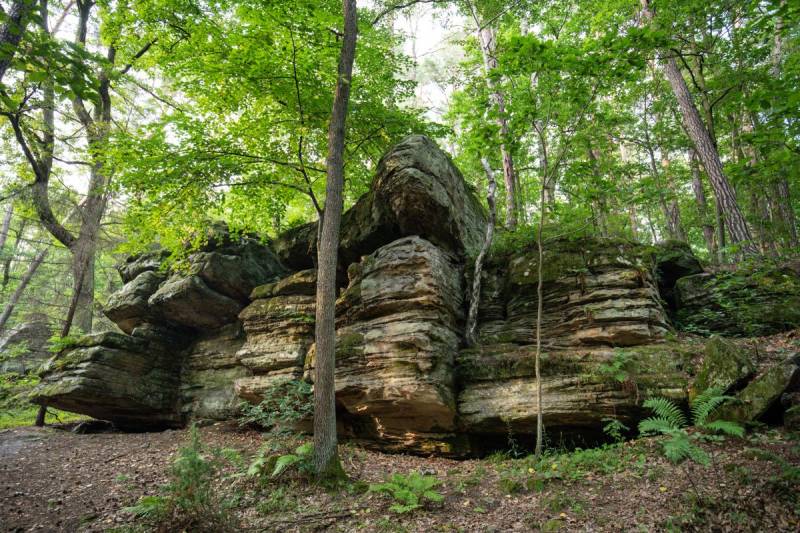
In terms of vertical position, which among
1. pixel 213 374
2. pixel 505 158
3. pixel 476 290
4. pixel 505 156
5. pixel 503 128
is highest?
pixel 503 128

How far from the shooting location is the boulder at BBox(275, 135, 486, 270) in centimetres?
1045

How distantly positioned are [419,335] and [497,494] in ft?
11.6

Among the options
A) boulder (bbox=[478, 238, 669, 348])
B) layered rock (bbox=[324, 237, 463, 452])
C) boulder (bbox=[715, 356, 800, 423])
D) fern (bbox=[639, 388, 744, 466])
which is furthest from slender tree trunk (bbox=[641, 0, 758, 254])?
layered rock (bbox=[324, 237, 463, 452])

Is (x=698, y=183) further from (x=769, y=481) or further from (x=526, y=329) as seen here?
(x=769, y=481)

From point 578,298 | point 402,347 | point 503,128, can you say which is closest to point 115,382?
point 402,347

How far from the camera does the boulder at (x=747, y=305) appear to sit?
8664 mm

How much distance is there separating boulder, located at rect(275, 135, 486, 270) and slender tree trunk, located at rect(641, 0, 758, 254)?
682 centimetres

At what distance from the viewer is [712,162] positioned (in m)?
11.5

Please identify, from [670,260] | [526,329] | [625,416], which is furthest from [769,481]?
[670,260]

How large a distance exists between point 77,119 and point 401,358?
15.7 metres

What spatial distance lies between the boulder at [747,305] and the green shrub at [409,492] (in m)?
7.55

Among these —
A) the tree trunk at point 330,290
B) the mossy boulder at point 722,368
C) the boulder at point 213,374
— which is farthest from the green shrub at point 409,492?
the boulder at point 213,374

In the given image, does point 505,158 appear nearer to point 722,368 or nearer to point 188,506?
point 722,368

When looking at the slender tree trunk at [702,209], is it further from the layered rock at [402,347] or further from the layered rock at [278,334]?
the layered rock at [278,334]
